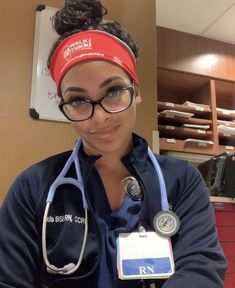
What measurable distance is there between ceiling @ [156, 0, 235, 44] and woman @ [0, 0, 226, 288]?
1.79 m

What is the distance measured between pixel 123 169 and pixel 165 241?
0.22 metres

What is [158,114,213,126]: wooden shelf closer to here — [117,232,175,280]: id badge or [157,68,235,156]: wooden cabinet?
[157,68,235,156]: wooden cabinet

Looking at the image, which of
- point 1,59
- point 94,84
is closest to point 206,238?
point 94,84

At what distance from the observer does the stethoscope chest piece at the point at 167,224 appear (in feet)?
2.38

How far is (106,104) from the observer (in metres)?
0.76

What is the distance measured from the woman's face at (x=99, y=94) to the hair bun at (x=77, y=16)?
15 cm

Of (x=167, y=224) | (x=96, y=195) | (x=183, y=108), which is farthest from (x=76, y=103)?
(x=183, y=108)

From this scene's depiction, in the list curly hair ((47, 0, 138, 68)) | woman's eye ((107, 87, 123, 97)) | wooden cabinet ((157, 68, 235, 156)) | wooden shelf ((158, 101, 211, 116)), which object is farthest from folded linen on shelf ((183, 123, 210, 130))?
woman's eye ((107, 87, 123, 97))

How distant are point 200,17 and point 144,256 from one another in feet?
7.49

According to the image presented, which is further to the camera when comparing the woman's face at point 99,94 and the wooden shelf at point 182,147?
the wooden shelf at point 182,147

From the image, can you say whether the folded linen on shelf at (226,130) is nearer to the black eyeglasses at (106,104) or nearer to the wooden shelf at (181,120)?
the wooden shelf at (181,120)

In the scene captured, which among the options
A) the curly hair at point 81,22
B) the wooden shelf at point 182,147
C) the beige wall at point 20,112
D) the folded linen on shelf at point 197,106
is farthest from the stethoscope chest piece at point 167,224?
the folded linen on shelf at point 197,106

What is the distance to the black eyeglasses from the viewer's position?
0.76m

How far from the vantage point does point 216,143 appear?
2.57 meters
